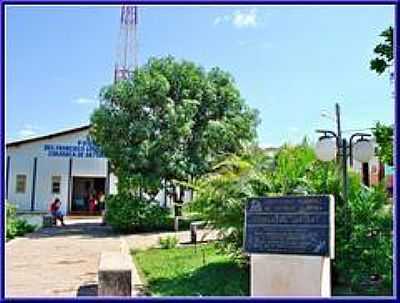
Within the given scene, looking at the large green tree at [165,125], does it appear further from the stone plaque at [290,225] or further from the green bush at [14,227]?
the stone plaque at [290,225]

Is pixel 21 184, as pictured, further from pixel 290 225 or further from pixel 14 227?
pixel 290 225

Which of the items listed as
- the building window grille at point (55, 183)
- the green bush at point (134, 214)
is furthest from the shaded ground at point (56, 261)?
the building window grille at point (55, 183)

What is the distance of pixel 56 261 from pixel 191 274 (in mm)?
3800

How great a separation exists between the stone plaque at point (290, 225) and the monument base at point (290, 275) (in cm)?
8

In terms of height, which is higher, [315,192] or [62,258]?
[315,192]

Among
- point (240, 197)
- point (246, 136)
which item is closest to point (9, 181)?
point (246, 136)

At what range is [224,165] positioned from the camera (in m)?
12.3

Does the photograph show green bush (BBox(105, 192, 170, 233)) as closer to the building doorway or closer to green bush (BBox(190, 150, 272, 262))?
green bush (BBox(190, 150, 272, 262))

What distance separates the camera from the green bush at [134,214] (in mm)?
19438

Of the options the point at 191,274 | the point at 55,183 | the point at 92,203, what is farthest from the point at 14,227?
the point at 92,203

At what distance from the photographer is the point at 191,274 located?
1018 cm

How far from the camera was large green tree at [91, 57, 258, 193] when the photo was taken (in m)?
19.5

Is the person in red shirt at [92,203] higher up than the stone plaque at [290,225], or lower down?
lower down

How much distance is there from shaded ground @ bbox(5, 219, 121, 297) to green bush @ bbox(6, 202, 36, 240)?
1.27 ft
